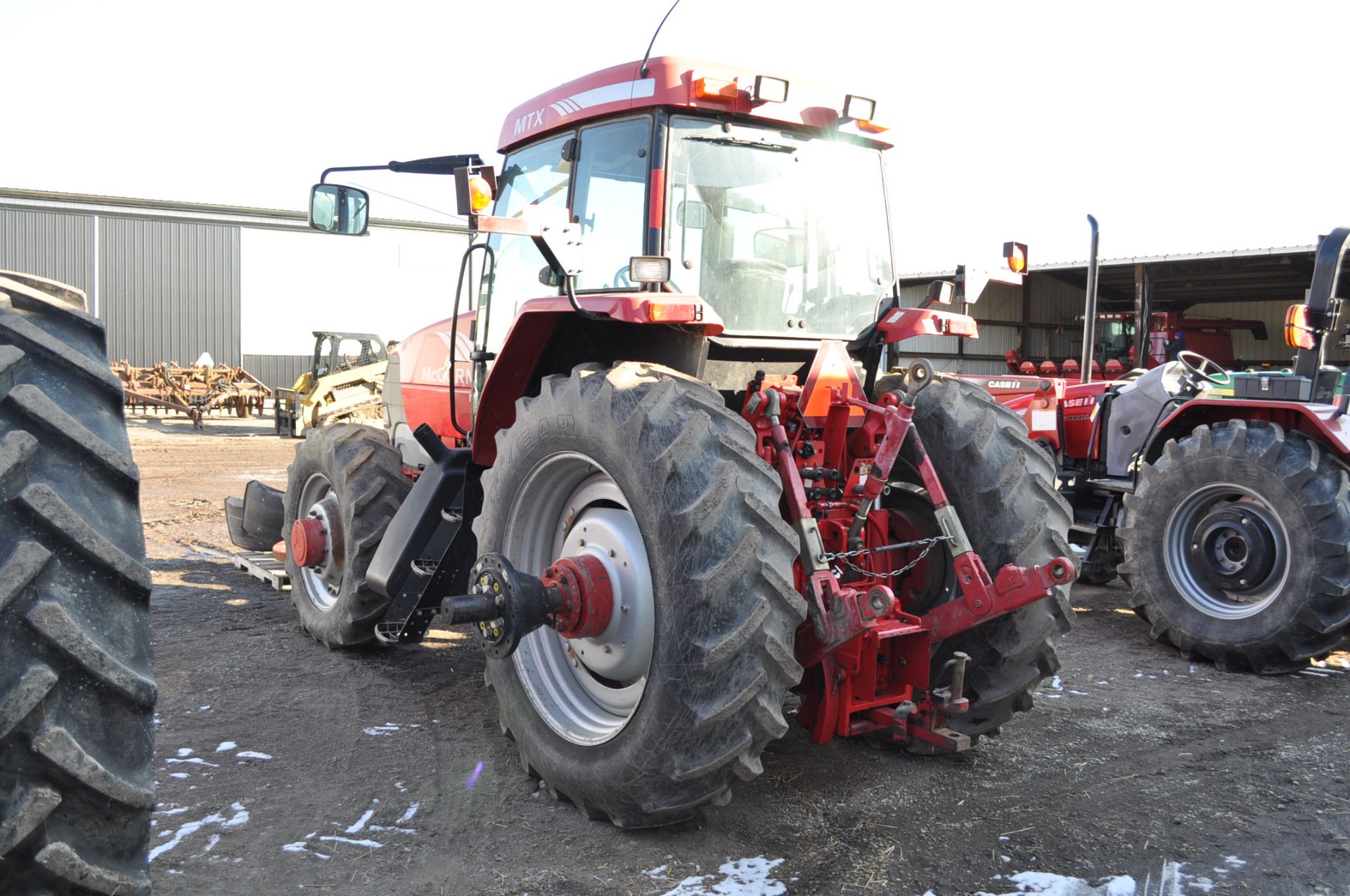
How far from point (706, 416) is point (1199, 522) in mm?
4148

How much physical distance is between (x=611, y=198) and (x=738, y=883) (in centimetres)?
254

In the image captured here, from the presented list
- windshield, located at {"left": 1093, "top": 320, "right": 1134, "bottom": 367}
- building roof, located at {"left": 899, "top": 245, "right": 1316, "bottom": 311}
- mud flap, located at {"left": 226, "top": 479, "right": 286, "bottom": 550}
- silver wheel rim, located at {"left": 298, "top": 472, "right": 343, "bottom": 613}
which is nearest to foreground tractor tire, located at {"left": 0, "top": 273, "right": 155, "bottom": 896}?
silver wheel rim, located at {"left": 298, "top": 472, "right": 343, "bottom": 613}

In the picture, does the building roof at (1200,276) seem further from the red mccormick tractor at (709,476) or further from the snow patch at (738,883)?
the snow patch at (738,883)

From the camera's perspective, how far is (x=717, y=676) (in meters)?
3.05

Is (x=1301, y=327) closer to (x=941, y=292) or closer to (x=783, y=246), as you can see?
(x=941, y=292)

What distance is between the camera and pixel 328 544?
554 cm

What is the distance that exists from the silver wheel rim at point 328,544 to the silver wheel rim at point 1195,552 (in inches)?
186

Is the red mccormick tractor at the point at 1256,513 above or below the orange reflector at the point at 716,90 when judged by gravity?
below

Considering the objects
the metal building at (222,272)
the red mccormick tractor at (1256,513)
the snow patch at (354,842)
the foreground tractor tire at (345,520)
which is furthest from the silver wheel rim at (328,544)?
the metal building at (222,272)

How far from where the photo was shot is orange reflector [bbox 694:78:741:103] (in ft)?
12.3

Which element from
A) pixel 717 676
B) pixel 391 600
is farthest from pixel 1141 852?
pixel 391 600

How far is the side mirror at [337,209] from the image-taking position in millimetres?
4508

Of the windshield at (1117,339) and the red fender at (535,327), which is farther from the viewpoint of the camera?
the windshield at (1117,339)

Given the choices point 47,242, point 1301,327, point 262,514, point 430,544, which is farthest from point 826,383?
point 47,242
